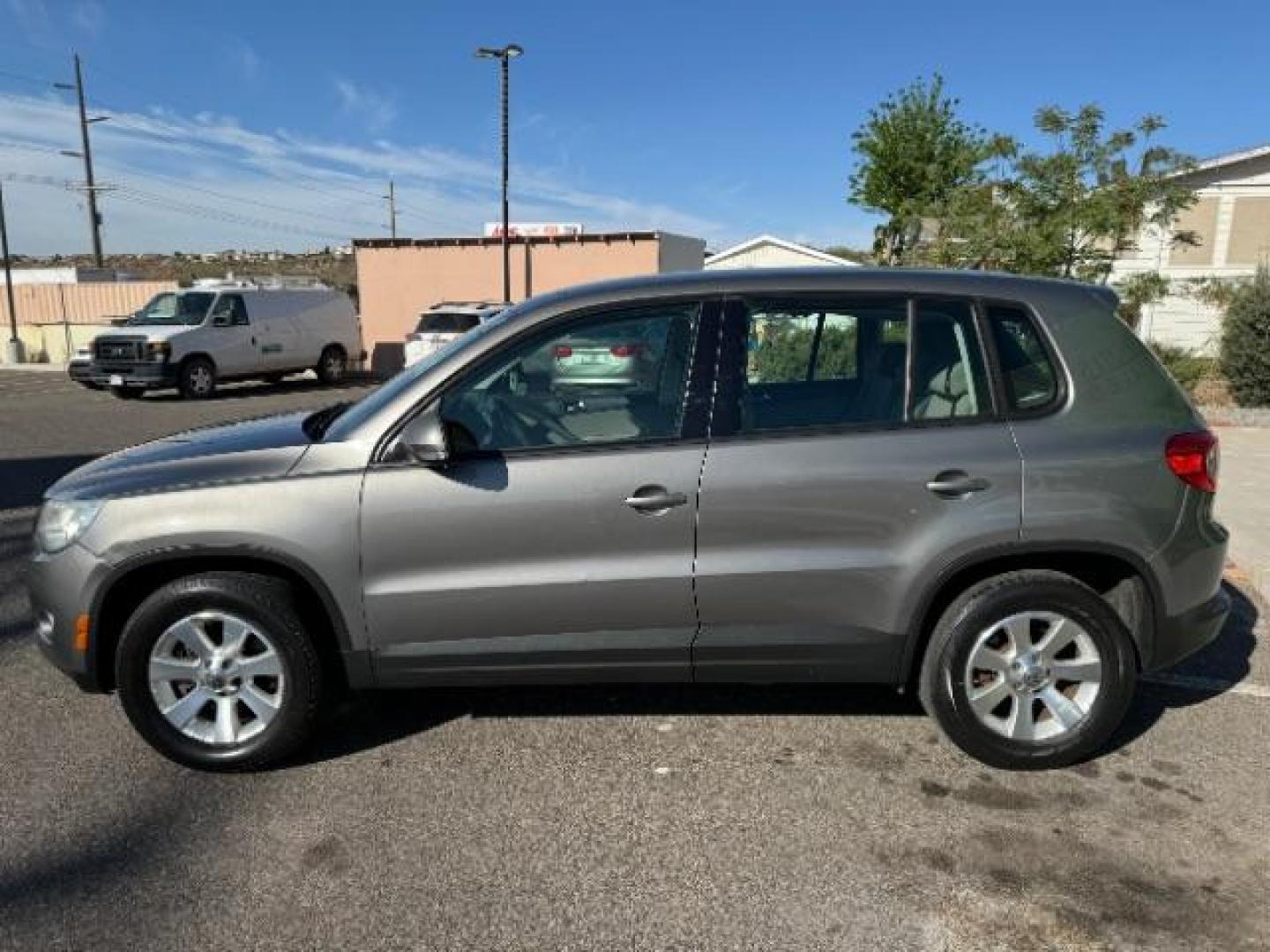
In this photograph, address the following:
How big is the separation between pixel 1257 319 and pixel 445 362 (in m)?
12.9

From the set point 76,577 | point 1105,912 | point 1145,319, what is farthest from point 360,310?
point 1105,912

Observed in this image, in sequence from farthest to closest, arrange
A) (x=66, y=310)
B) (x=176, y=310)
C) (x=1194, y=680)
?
1. (x=66, y=310)
2. (x=176, y=310)
3. (x=1194, y=680)

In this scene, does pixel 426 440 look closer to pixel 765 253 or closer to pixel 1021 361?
pixel 1021 361

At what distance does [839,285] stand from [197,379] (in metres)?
15.9

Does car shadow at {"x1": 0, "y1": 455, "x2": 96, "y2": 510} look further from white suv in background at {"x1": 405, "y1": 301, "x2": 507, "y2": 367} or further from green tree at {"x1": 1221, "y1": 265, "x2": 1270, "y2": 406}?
green tree at {"x1": 1221, "y1": 265, "x2": 1270, "y2": 406}

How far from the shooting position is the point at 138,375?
1588 cm

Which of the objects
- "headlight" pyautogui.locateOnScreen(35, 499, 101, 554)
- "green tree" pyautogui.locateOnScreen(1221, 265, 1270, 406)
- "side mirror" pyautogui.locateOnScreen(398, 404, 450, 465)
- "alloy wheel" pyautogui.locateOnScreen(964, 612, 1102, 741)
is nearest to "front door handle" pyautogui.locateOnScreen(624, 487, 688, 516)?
"side mirror" pyautogui.locateOnScreen(398, 404, 450, 465)

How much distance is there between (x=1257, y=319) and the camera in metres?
12.2

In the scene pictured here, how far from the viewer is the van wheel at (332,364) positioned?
64.4 ft

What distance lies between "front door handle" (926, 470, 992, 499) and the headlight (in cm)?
288

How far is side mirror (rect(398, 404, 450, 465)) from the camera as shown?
3023 millimetres

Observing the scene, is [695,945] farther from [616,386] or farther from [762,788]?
[616,386]

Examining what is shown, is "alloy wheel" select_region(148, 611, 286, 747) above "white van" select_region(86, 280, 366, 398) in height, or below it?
below

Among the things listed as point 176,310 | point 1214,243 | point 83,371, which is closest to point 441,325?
point 176,310
